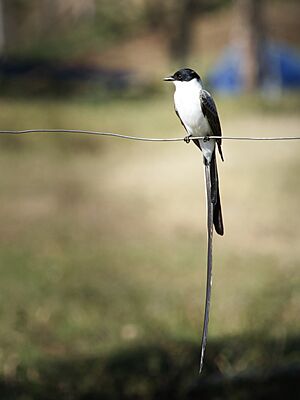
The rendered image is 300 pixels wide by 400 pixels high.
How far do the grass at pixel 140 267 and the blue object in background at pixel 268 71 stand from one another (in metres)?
6.90

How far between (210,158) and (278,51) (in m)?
24.6

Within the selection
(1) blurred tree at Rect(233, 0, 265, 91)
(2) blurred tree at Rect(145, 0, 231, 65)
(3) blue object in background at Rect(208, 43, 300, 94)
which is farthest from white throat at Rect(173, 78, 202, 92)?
(2) blurred tree at Rect(145, 0, 231, 65)

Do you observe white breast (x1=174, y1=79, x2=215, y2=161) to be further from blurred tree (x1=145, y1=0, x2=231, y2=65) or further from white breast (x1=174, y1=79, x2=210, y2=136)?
blurred tree (x1=145, y1=0, x2=231, y2=65)

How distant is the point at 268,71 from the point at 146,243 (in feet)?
49.7

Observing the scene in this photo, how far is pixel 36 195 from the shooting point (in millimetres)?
14641

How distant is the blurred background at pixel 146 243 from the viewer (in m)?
7.39

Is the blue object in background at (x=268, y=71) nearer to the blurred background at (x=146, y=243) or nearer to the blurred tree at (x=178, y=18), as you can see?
the blurred background at (x=146, y=243)

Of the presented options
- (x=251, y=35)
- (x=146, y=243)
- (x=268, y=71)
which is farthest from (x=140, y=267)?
(x=268, y=71)

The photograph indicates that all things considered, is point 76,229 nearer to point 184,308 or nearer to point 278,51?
point 184,308

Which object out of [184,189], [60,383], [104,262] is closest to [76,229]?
[104,262]

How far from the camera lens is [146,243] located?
11969mm

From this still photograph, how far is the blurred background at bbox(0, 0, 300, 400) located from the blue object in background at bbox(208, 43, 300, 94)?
60 millimetres

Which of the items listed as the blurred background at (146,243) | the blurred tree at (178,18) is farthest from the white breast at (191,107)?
the blurred tree at (178,18)

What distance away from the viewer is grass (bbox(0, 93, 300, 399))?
24.3ft
